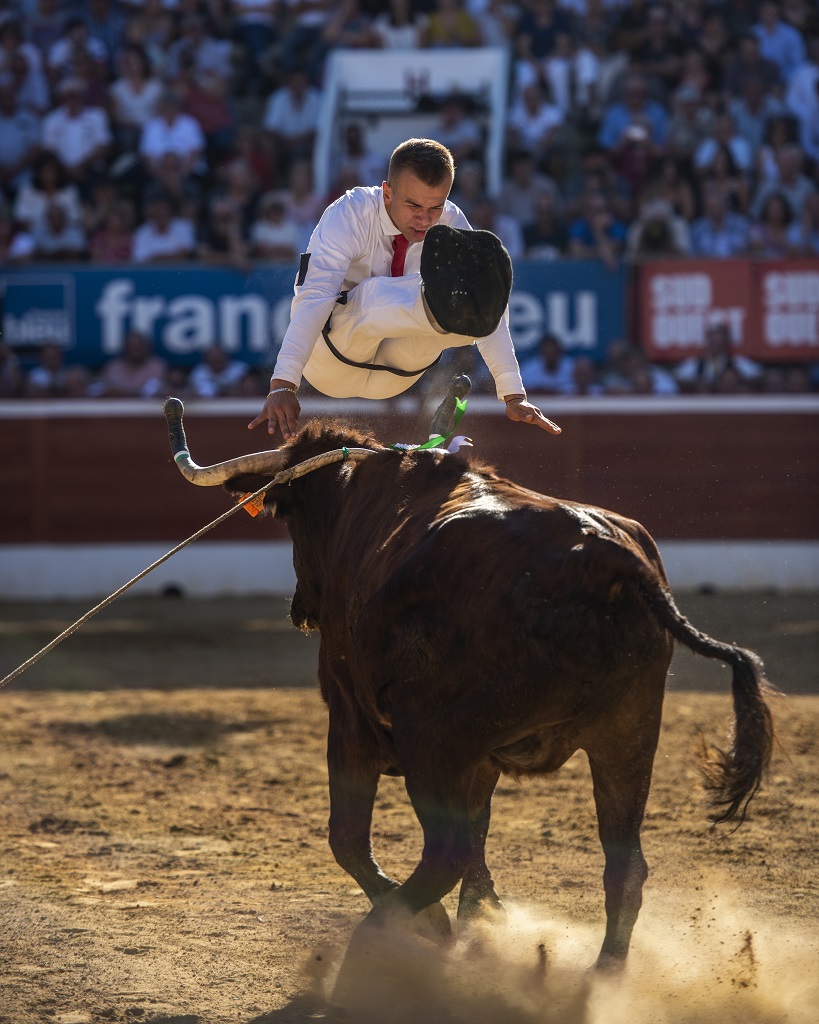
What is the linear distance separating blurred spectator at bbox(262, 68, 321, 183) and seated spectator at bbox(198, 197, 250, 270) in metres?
0.95

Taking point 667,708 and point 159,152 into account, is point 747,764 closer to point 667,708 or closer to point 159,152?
point 667,708

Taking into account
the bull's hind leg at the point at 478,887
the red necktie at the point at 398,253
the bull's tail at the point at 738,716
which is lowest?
the bull's hind leg at the point at 478,887

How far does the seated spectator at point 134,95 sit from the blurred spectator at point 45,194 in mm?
791

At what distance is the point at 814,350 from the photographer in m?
9.22

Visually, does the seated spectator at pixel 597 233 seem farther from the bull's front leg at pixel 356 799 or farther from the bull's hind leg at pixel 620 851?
the bull's hind leg at pixel 620 851

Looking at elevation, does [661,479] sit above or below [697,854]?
above

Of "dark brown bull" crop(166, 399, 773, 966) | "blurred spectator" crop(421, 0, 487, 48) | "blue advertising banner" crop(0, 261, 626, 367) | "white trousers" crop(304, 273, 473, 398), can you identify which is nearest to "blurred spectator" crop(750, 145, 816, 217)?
"blue advertising banner" crop(0, 261, 626, 367)

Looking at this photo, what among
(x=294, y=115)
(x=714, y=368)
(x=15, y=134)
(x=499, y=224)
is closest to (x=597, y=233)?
(x=499, y=224)

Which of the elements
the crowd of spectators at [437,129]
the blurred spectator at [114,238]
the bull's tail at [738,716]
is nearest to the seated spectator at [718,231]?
the crowd of spectators at [437,129]

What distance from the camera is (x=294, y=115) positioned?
10.7m

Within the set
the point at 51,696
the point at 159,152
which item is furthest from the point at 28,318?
the point at 51,696

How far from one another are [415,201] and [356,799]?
139cm

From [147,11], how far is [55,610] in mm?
5338

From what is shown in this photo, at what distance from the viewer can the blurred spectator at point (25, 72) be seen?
1074cm
